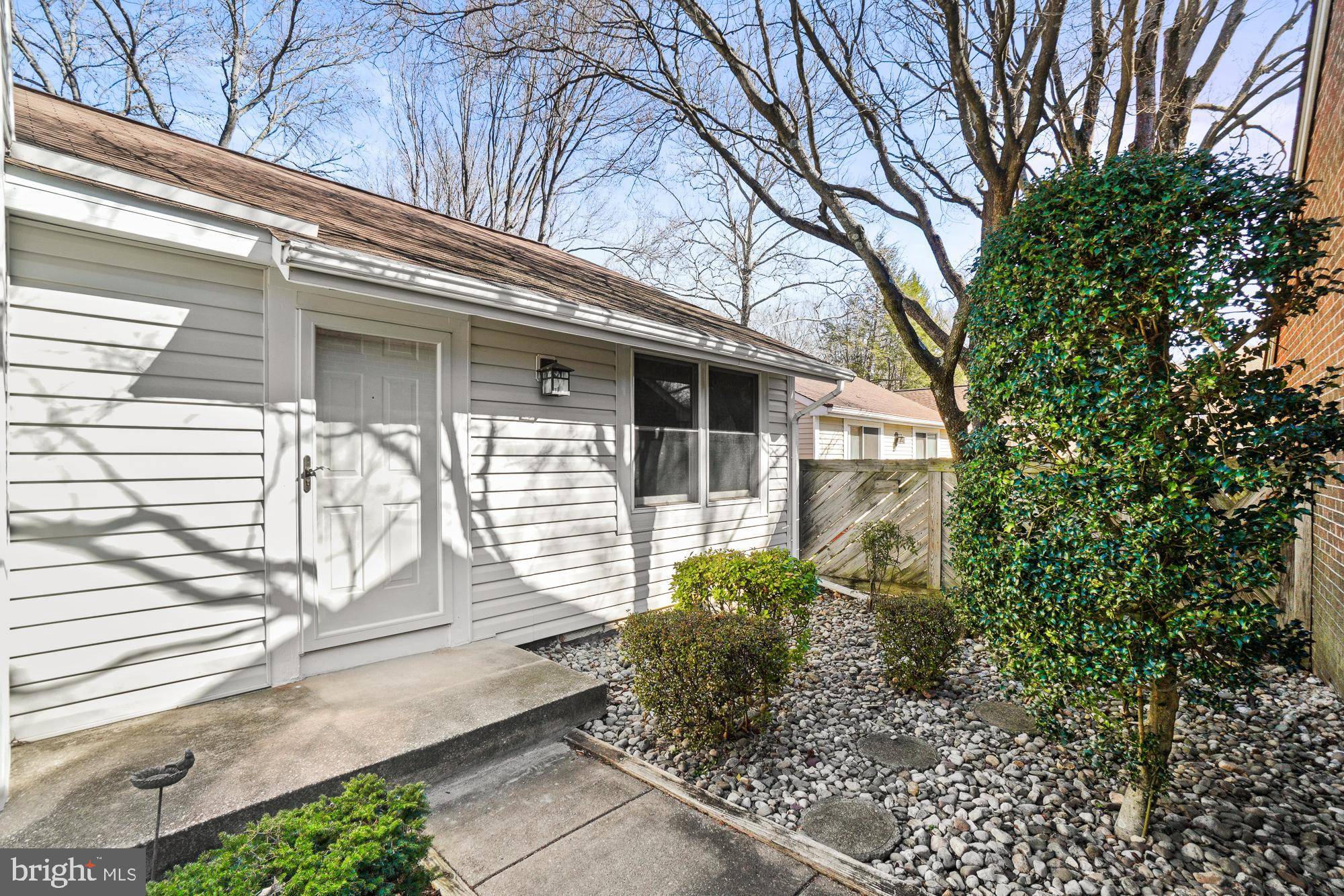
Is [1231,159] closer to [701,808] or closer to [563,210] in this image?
[701,808]

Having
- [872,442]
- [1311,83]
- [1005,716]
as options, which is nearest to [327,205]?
[1005,716]

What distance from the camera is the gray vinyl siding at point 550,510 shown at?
425cm

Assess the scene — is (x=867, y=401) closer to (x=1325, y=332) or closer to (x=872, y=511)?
(x=872, y=511)

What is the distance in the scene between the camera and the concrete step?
2.09 metres

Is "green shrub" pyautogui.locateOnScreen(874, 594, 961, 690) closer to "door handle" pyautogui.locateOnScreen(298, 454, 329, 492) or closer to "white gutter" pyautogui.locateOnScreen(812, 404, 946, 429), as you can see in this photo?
"door handle" pyautogui.locateOnScreen(298, 454, 329, 492)

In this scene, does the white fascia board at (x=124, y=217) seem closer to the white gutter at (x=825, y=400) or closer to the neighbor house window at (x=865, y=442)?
the white gutter at (x=825, y=400)

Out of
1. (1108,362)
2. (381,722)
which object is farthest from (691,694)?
(1108,362)

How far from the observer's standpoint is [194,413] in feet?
10.1

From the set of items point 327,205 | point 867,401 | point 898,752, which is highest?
point 327,205

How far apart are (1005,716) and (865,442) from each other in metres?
13.3

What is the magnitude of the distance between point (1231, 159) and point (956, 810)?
2.68 meters

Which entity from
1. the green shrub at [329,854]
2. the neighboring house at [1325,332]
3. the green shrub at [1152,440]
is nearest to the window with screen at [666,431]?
the green shrub at [1152,440]

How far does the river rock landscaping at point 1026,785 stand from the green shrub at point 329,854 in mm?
1420

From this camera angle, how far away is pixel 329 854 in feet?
4.99
